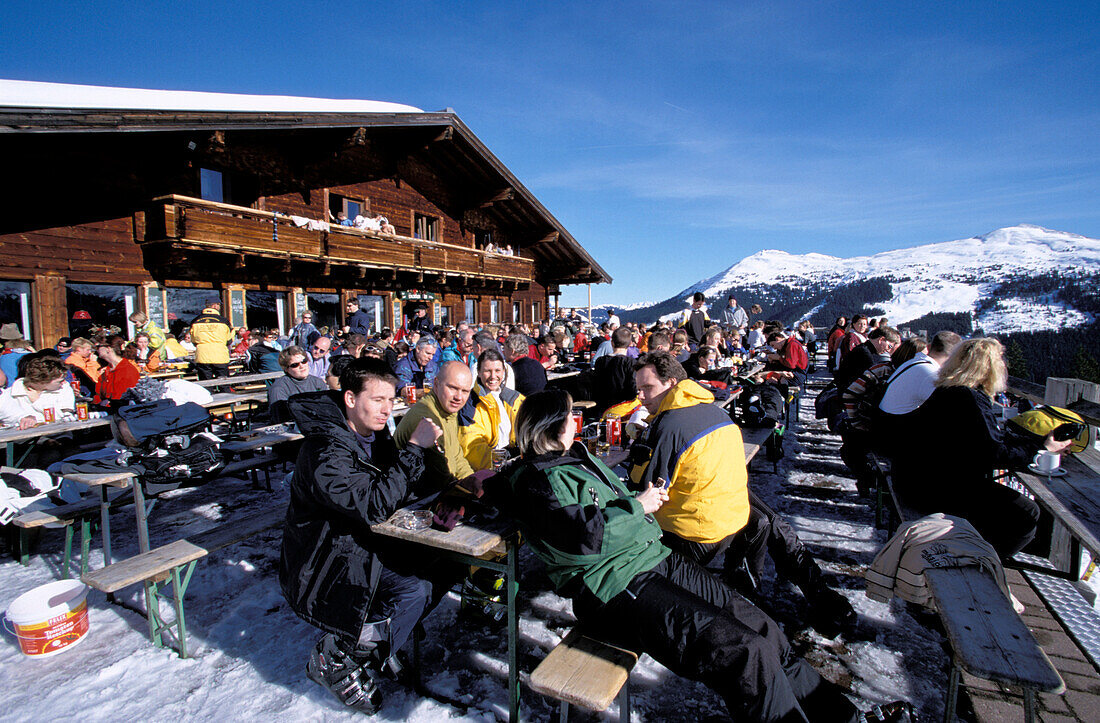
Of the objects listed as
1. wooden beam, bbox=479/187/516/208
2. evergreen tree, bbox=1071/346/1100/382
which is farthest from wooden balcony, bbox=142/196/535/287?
evergreen tree, bbox=1071/346/1100/382

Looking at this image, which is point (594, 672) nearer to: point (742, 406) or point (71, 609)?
point (71, 609)

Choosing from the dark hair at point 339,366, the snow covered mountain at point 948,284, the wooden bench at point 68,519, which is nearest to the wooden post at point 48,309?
the wooden bench at point 68,519

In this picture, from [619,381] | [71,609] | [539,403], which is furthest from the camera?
[619,381]

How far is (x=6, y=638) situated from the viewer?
10.0ft

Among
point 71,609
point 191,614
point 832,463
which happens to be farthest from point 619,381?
point 71,609

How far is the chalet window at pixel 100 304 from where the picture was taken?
10109 millimetres

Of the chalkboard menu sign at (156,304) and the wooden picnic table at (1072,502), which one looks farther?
the chalkboard menu sign at (156,304)

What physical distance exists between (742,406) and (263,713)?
229 inches

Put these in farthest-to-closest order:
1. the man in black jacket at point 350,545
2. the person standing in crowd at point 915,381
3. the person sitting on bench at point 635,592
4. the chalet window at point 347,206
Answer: the chalet window at point 347,206 < the person standing in crowd at point 915,381 < the man in black jacket at point 350,545 < the person sitting on bench at point 635,592

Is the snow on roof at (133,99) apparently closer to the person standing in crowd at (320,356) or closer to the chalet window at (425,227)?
the chalet window at (425,227)

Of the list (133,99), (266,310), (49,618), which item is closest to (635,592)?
(49,618)

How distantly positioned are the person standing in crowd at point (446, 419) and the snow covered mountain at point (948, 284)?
5545cm

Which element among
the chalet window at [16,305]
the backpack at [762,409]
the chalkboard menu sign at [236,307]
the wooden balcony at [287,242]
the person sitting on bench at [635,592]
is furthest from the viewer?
the chalkboard menu sign at [236,307]

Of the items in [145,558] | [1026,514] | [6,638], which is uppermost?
[1026,514]
